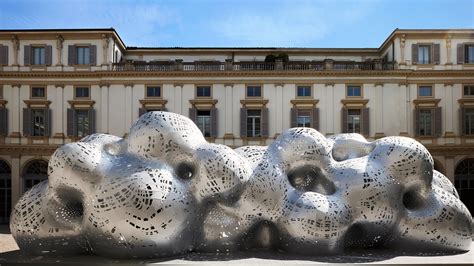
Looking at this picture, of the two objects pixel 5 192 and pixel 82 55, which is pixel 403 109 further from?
pixel 5 192

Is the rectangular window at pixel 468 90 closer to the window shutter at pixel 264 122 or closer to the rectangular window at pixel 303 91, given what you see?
the rectangular window at pixel 303 91

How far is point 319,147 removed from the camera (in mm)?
9641

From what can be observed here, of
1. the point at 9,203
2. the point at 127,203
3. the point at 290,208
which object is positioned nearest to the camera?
the point at 127,203

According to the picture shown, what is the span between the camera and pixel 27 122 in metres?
33.5

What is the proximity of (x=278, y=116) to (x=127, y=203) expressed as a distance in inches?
997

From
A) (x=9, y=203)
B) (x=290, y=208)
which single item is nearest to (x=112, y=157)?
(x=290, y=208)

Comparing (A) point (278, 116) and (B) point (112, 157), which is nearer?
(B) point (112, 157)

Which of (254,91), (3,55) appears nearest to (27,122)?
(3,55)

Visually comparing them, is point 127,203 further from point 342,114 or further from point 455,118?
point 455,118

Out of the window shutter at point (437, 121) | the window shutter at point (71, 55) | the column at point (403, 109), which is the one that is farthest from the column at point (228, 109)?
the window shutter at point (437, 121)

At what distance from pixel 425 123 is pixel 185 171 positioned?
88.3ft

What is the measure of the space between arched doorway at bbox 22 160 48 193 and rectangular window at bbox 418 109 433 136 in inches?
903

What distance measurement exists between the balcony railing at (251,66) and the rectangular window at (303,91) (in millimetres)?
1166

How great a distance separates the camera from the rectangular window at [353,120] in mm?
33156
